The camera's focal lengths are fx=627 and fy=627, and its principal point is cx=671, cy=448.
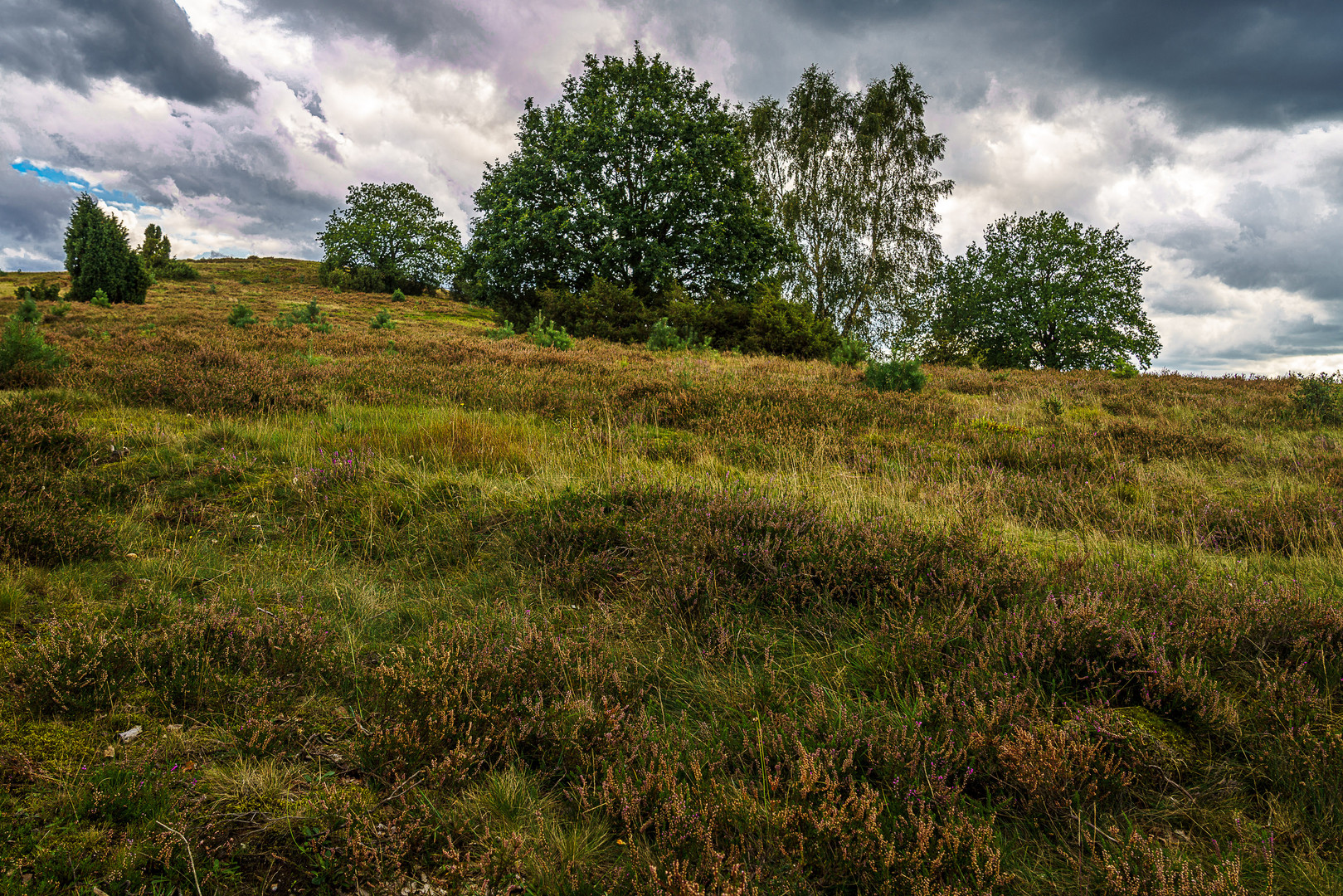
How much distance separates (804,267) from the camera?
99.0ft

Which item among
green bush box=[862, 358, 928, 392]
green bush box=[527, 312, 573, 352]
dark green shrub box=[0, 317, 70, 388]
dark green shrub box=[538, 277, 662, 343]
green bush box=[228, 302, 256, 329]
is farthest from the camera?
dark green shrub box=[538, 277, 662, 343]

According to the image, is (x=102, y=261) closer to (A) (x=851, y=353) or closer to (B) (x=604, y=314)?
(B) (x=604, y=314)

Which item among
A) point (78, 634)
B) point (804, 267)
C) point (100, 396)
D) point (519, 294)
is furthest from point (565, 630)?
point (804, 267)

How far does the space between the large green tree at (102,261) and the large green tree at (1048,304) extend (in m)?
34.0

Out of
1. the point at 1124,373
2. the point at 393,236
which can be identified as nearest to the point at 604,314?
the point at 1124,373

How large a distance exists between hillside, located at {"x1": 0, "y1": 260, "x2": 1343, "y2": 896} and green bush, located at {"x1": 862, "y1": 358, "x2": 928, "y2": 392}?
5.05 metres

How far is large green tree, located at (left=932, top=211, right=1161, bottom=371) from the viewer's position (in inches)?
1131

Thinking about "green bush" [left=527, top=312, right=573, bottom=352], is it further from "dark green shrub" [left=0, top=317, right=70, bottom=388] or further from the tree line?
"dark green shrub" [left=0, top=317, right=70, bottom=388]

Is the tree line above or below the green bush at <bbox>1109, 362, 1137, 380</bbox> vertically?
above

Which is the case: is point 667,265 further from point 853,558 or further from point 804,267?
point 853,558

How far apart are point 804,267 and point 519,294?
13796 mm

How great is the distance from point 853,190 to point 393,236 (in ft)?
148

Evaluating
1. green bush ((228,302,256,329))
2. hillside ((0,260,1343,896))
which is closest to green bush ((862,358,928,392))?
hillside ((0,260,1343,896))

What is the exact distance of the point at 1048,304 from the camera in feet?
95.0
